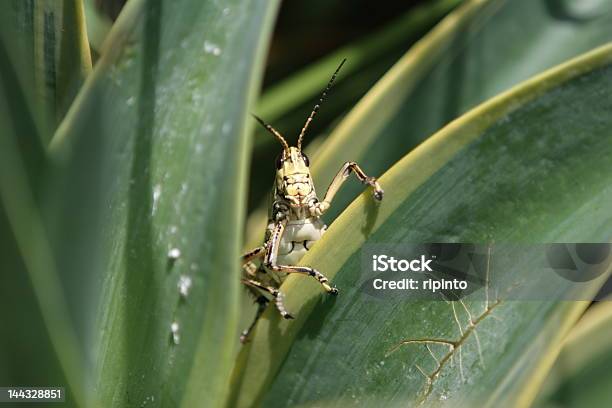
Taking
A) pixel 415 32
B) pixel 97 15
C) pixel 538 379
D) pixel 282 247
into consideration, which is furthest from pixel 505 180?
pixel 97 15

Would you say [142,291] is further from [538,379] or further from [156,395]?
[538,379]

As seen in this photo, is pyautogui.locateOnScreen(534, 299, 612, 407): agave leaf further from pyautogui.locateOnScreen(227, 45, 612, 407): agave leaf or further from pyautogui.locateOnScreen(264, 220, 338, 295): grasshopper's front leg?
pyautogui.locateOnScreen(264, 220, 338, 295): grasshopper's front leg

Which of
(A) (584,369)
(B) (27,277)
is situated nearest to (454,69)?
(A) (584,369)

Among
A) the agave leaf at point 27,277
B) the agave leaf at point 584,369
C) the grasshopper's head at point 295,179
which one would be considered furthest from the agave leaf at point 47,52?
the agave leaf at point 584,369

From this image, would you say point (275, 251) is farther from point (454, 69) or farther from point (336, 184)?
point (454, 69)

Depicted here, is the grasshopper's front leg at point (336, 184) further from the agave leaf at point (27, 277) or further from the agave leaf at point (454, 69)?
the agave leaf at point (27, 277)

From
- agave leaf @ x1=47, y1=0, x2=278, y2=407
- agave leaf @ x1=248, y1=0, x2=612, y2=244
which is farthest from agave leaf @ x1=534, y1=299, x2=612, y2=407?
agave leaf @ x1=47, y1=0, x2=278, y2=407
